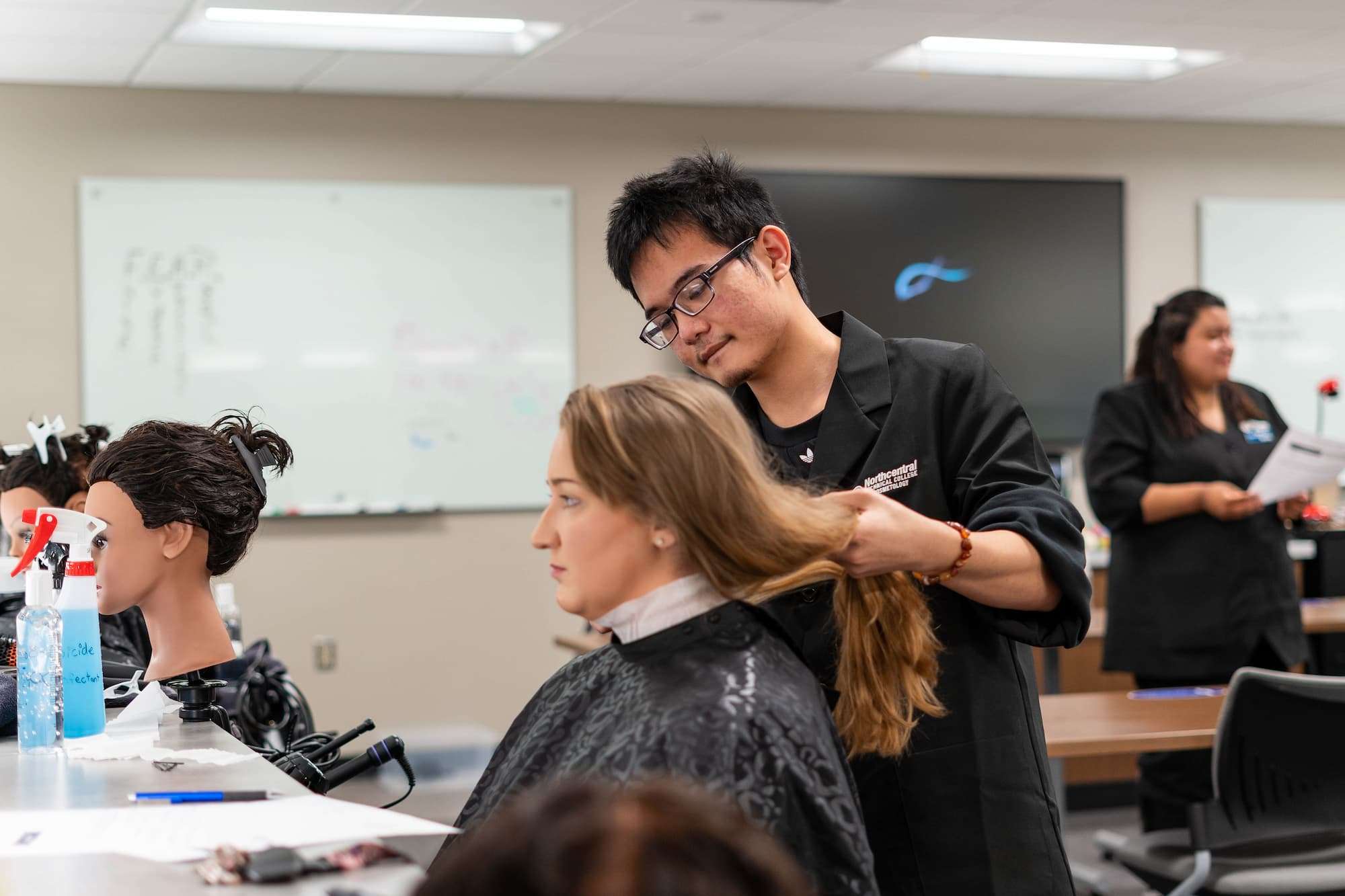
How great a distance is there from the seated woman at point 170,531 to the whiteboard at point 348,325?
137 inches

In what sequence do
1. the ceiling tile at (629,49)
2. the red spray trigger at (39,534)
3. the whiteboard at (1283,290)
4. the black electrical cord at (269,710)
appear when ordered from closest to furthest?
the red spray trigger at (39,534) → the black electrical cord at (269,710) → the ceiling tile at (629,49) → the whiteboard at (1283,290)

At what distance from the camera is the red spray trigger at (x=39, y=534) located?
1769mm

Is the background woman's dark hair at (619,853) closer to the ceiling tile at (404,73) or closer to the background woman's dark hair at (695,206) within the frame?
the background woman's dark hair at (695,206)

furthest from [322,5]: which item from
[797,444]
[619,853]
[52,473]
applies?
[619,853]

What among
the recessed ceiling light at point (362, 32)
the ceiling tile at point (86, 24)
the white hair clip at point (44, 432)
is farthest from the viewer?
the recessed ceiling light at point (362, 32)

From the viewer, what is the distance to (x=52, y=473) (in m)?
2.78

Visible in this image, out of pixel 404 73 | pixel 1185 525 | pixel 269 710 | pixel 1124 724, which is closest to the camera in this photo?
pixel 269 710

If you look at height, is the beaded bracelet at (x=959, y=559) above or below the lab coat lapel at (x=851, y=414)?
below

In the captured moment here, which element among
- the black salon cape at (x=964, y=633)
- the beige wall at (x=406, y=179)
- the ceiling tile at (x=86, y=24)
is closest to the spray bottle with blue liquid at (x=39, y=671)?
the black salon cape at (x=964, y=633)

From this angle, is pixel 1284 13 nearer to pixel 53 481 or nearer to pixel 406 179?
pixel 406 179

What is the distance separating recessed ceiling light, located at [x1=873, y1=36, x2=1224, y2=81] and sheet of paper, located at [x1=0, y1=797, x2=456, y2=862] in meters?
4.42

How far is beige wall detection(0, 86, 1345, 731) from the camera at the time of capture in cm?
525

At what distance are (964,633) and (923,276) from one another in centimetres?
474

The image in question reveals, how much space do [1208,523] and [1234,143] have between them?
3716 millimetres
